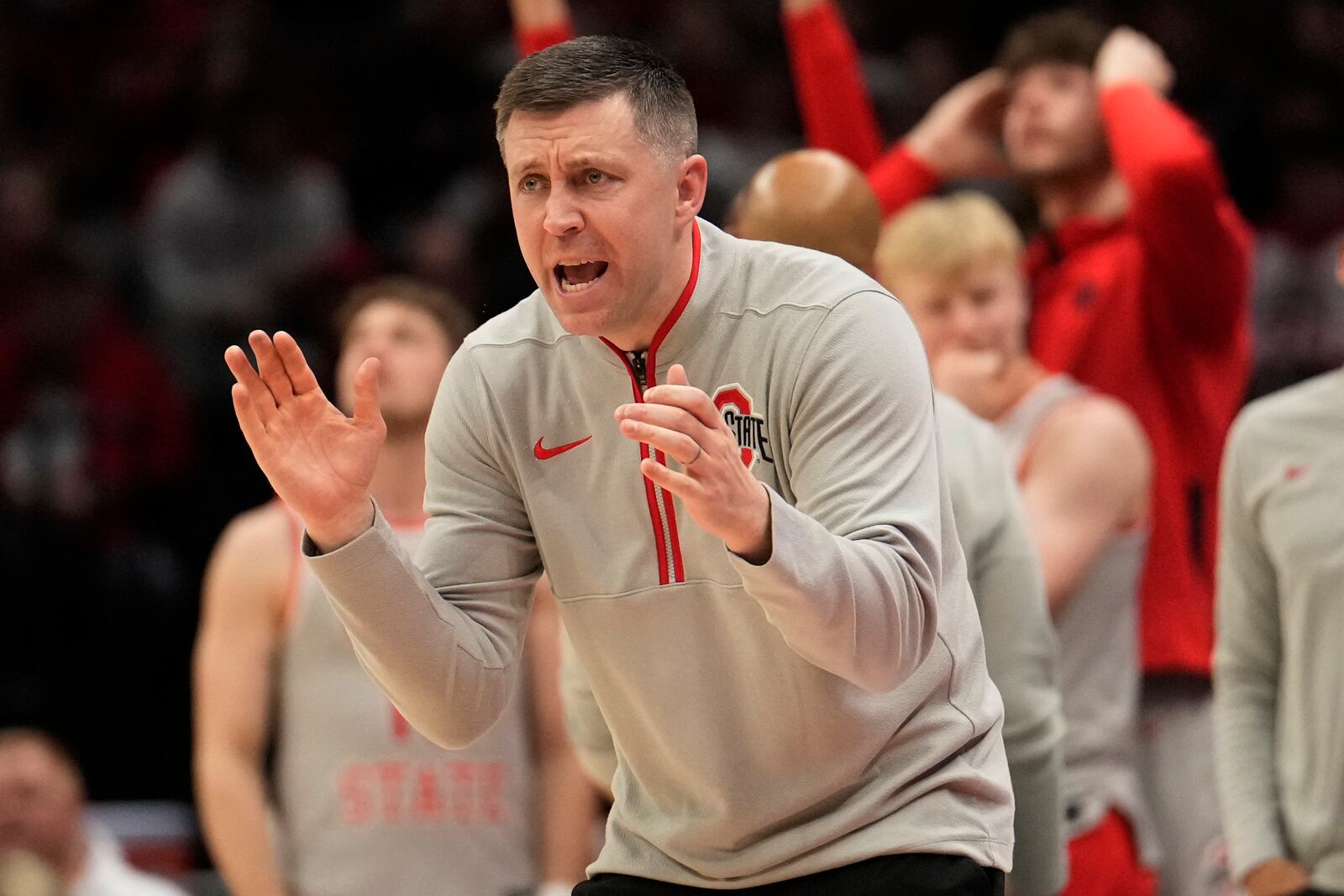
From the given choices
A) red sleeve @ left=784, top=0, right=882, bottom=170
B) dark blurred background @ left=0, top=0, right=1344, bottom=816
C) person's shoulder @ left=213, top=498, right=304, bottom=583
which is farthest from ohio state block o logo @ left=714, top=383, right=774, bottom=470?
dark blurred background @ left=0, top=0, right=1344, bottom=816

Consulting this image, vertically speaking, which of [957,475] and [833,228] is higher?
[833,228]

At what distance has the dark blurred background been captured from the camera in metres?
6.93

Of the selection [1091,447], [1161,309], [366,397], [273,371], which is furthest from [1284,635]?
[273,371]

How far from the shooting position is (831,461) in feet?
7.75

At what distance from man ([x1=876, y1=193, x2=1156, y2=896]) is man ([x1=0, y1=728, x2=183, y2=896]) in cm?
252

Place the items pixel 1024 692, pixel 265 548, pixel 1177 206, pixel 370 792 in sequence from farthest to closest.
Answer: pixel 1177 206, pixel 265 548, pixel 370 792, pixel 1024 692

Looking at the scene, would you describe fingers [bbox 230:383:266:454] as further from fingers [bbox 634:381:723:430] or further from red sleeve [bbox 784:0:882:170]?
red sleeve [bbox 784:0:882:170]

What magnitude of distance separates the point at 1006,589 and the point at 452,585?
40.7 inches

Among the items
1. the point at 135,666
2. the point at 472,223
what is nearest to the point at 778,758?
the point at 135,666

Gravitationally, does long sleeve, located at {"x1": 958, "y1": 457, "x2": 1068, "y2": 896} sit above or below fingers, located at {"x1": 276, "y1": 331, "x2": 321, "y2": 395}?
below

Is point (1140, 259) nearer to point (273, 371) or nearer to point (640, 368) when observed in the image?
point (640, 368)

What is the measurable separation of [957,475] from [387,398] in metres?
1.78

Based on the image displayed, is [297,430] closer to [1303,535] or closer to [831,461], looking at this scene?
[831,461]

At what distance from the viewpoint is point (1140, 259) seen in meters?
4.77
